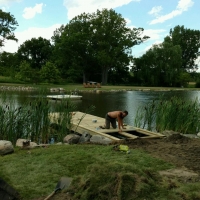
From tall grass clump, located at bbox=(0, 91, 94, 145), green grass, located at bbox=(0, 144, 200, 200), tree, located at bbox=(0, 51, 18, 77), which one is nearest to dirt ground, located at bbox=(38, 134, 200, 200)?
green grass, located at bbox=(0, 144, 200, 200)

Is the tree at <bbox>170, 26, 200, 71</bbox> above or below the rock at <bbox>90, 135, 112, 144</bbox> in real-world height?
above

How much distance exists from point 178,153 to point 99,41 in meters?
42.3

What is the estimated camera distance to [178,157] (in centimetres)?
561

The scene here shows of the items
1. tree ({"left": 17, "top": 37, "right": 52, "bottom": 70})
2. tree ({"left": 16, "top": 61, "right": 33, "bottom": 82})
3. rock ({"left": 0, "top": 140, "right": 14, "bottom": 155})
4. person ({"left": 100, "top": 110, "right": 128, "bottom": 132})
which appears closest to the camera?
rock ({"left": 0, "top": 140, "right": 14, "bottom": 155})

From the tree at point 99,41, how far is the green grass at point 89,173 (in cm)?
4012

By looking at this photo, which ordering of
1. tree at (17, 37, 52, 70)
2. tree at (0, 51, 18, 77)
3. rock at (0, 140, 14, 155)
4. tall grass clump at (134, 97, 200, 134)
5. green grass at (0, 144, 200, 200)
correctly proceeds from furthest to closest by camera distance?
tree at (17, 37, 52, 70)
tree at (0, 51, 18, 77)
tall grass clump at (134, 97, 200, 134)
rock at (0, 140, 14, 155)
green grass at (0, 144, 200, 200)

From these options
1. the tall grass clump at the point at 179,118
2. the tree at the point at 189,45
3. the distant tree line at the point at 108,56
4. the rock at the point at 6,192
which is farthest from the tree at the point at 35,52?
the rock at the point at 6,192

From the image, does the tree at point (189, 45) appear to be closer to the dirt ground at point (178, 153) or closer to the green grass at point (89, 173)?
the dirt ground at point (178, 153)

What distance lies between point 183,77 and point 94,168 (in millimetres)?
48658

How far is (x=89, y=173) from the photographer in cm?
378

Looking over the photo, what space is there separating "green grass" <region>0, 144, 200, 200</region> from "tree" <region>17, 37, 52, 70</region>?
50655mm

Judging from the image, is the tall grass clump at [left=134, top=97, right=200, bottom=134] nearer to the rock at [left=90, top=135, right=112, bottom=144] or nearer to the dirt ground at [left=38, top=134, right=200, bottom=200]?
the dirt ground at [left=38, top=134, right=200, bottom=200]

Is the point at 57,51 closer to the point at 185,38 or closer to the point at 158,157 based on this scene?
the point at 185,38

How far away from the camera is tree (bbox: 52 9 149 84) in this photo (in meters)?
45.9
